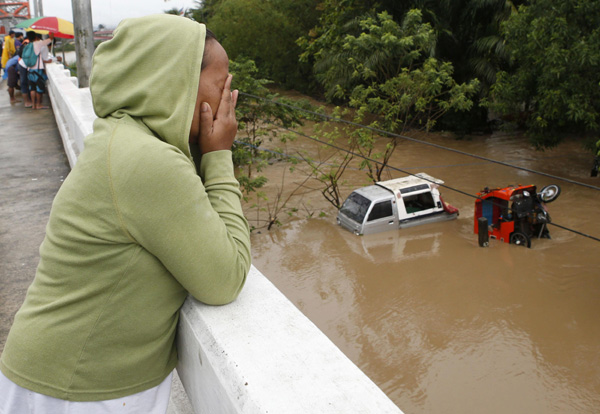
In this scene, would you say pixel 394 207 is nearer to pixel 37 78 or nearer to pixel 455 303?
pixel 455 303

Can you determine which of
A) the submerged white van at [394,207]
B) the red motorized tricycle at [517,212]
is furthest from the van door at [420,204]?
the red motorized tricycle at [517,212]

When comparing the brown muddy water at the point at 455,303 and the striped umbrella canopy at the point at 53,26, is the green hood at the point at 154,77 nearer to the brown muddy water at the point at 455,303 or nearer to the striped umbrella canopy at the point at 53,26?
the brown muddy water at the point at 455,303

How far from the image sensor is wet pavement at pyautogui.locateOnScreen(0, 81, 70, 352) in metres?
3.77

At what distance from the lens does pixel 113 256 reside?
1.24m

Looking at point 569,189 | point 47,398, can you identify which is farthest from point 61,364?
point 569,189

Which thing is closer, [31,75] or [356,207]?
[31,75]

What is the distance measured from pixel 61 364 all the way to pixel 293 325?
56 centimetres

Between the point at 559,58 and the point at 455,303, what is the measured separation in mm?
7260

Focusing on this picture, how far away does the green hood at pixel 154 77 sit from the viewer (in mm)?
1323


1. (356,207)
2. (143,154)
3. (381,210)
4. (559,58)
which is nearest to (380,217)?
(381,210)

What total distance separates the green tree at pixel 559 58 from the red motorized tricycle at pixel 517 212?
244 centimetres

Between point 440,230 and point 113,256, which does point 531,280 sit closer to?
point 440,230

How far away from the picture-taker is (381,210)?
1380 cm

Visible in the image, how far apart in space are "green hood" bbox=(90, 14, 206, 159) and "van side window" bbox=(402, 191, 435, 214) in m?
13.6
